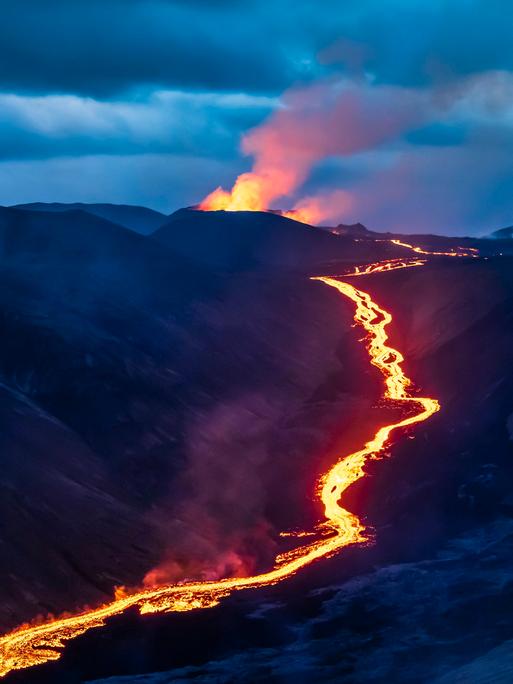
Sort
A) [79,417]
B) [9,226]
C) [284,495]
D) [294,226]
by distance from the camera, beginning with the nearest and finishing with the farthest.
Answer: [284,495] → [79,417] → [9,226] → [294,226]

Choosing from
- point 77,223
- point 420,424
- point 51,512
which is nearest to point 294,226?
point 77,223

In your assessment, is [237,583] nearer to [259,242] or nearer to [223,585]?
[223,585]

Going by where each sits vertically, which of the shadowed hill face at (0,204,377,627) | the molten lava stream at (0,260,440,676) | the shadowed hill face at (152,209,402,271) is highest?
the shadowed hill face at (152,209,402,271)

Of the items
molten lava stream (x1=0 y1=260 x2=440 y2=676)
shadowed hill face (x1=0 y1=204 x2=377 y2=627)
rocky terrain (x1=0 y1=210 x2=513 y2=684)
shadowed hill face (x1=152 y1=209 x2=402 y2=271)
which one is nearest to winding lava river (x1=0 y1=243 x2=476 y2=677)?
molten lava stream (x1=0 y1=260 x2=440 y2=676)

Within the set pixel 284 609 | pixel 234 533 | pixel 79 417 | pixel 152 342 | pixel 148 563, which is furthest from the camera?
pixel 152 342

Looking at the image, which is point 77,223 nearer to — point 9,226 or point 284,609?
point 9,226

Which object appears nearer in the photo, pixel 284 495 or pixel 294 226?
pixel 284 495

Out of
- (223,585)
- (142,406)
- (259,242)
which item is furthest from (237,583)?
(259,242)

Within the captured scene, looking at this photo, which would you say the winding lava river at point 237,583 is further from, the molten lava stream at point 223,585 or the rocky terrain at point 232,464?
the rocky terrain at point 232,464

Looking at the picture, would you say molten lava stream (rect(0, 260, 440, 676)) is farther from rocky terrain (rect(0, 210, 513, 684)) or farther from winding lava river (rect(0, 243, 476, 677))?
rocky terrain (rect(0, 210, 513, 684))
